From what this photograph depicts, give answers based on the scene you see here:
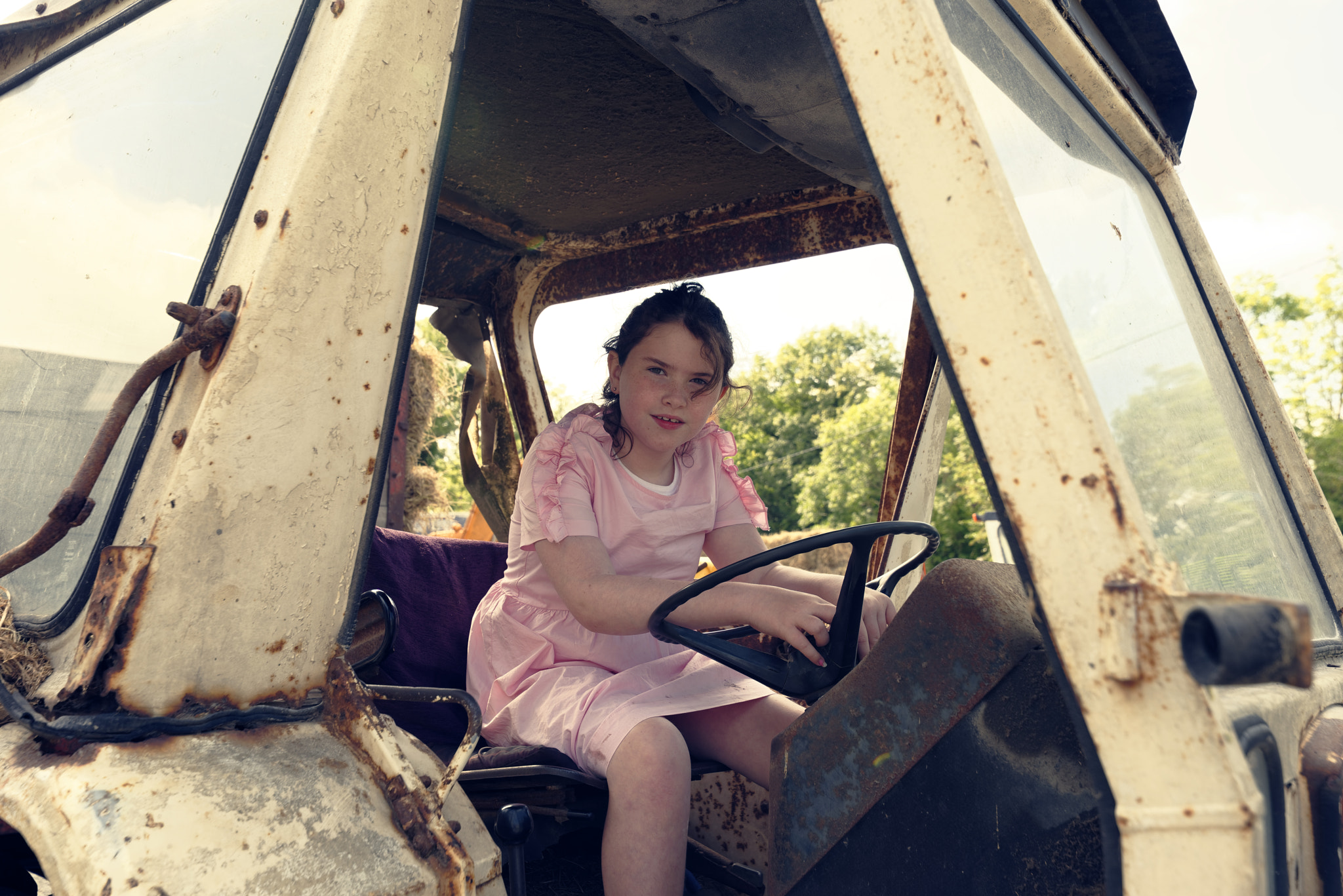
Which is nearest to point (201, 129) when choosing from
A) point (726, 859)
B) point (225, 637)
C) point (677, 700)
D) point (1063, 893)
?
point (225, 637)

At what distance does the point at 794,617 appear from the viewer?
4.01 ft

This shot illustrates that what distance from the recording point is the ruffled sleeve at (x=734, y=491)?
2.06m

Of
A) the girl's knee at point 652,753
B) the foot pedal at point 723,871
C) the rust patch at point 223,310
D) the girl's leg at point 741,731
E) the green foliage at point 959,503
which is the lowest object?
the green foliage at point 959,503

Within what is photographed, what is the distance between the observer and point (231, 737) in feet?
2.81

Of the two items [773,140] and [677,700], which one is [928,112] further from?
[773,140]

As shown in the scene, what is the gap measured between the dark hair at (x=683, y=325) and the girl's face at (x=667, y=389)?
2 cm

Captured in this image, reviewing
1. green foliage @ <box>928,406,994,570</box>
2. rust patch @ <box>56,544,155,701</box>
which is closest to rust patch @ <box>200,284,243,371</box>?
rust patch @ <box>56,544,155,701</box>

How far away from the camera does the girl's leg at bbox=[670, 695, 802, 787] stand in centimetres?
151

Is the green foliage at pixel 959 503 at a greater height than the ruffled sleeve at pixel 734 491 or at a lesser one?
lesser

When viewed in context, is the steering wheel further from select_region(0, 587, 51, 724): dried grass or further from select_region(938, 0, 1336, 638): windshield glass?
select_region(0, 587, 51, 724): dried grass

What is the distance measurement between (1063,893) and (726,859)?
914mm

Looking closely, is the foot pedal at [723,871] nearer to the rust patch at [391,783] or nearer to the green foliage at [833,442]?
the rust patch at [391,783]

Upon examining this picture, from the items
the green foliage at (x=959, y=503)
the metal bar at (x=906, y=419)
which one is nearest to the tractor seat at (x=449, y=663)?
the metal bar at (x=906, y=419)

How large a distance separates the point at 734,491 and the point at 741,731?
0.66 meters
